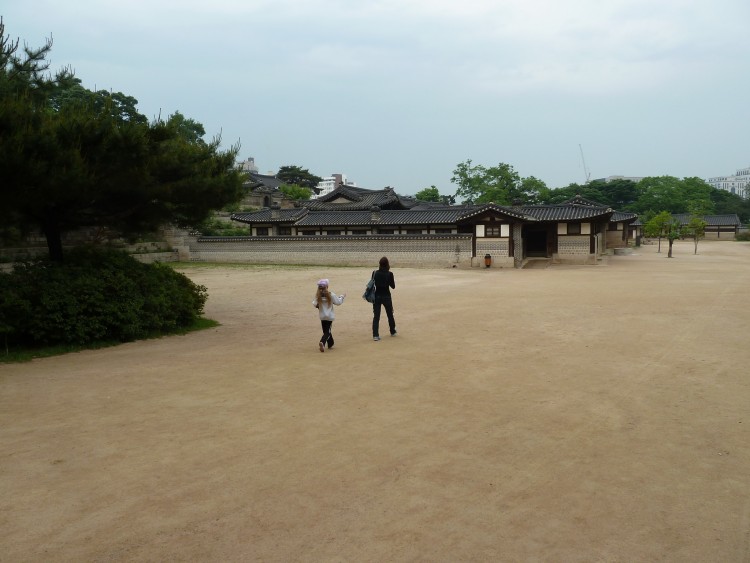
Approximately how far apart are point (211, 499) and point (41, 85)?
11.6 meters

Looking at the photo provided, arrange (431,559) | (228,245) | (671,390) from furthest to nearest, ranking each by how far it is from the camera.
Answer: (228,245), (671,390), (431,559)

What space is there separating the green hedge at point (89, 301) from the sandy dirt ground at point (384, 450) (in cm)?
68

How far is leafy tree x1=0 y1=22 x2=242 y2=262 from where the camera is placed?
9164mm

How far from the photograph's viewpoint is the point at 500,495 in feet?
14.8

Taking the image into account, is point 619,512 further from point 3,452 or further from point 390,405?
point 3,452

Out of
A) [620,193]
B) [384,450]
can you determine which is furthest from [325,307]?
[620,193]

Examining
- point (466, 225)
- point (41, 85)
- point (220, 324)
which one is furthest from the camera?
point (466, 225)

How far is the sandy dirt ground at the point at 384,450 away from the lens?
3.89m

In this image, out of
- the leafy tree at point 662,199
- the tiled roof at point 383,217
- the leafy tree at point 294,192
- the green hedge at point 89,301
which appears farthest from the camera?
the leafy tree at point 662,199

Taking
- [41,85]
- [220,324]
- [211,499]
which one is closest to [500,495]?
[211,499]

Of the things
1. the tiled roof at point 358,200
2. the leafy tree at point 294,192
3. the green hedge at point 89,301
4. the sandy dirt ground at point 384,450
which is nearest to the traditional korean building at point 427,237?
the tiled roof at point 358,200

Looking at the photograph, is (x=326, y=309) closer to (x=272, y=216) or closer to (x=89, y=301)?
(x=89, y=301)

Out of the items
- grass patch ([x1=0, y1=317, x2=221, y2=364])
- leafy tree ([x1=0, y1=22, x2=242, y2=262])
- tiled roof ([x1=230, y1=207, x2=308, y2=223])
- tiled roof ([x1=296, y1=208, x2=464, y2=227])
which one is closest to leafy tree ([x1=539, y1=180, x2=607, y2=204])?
tiled roof ([x1=296, y1=208, x2=464, y2=227])

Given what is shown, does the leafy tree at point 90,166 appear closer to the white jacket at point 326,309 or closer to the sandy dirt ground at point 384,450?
the sandy dirt ground at point 384,450
